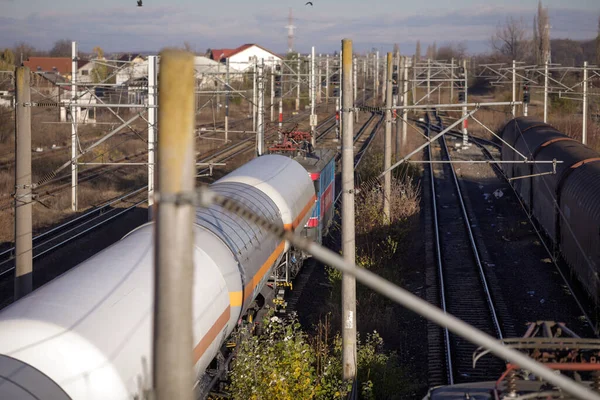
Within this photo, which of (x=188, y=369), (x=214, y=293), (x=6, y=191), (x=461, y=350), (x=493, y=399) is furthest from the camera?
(x=6, y=191)

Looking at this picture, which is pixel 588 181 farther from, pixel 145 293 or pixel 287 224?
pixel 145 293

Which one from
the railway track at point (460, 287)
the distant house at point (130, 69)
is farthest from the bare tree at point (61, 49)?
the railway track at point (460, 287)

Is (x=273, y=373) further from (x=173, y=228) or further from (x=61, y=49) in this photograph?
(x=61, y=49)

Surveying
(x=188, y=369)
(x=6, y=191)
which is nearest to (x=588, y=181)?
(x=188, y=369)

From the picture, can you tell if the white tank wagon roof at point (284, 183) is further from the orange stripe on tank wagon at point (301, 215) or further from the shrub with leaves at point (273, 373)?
the shrub with leaves at point (273, 373)

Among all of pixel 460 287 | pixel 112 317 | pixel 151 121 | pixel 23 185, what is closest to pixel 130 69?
pixel 151 121

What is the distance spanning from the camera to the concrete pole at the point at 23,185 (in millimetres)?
10070

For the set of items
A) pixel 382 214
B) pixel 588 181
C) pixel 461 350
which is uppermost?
pixel 588 181

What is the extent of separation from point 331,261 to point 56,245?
16954mm

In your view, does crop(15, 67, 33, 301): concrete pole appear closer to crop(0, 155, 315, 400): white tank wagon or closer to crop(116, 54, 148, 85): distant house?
crop(0, 155, 315, 400): white tank wagon

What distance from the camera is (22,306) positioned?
20.2 ft

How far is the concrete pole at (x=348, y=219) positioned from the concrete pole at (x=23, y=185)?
14.8 ft

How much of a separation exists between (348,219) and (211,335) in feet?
8.21

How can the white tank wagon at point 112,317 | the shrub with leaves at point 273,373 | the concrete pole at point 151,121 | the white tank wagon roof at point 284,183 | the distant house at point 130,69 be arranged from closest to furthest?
the white tank wagon at point 112,317, the shrub with leaves at point 273,373, the white tank wagon roof at point 284,183, the concrete pole at point 151,121, the distant house at point 130,69
